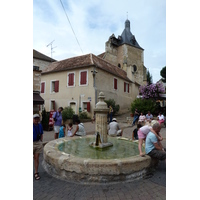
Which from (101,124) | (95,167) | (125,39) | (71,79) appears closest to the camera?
(95,167)

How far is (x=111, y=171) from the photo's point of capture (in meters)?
2.81

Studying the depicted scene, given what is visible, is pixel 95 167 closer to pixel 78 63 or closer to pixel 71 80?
pixel 71 80

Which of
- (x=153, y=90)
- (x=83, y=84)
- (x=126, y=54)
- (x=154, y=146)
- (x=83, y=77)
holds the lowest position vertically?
(x=154, y=146)

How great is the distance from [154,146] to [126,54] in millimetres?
24628

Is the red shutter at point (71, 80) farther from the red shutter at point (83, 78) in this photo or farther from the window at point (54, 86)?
the window at point (54, 86)

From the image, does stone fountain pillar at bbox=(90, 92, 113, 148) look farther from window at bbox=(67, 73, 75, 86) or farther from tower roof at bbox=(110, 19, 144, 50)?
tower roof at bbox=(110, 19, 144, 50)

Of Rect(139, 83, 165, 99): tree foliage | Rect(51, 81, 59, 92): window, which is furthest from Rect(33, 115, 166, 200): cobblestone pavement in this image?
Rect(51, 81, 59, 92): window

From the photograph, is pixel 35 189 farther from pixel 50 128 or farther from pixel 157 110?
pixel 157 110

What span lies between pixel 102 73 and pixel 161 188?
14183 millimetres

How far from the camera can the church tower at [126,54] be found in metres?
25.6

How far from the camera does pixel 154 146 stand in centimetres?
328

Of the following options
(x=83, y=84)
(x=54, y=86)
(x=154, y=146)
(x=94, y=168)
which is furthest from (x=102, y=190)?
(x=54, y=86)

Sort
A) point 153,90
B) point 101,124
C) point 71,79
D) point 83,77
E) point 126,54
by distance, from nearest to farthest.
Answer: point 101,124
point 153,90
point 83,77
point 71,79
point 126,54
